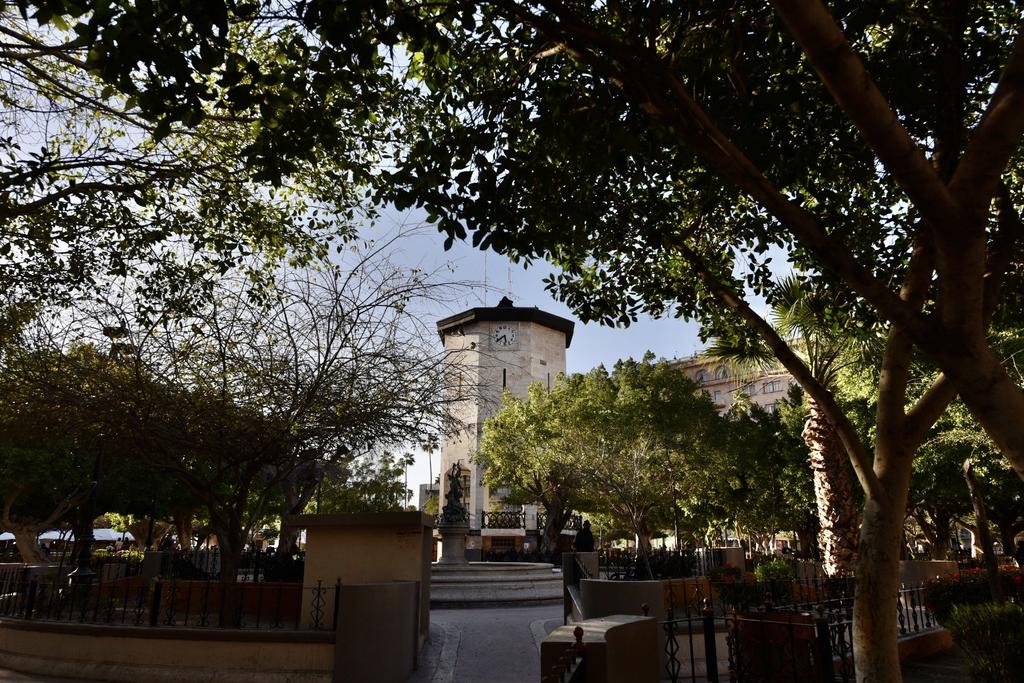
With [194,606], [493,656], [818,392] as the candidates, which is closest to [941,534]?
[493,656]

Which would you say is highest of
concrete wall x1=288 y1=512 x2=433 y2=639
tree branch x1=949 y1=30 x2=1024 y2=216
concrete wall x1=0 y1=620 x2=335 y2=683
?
tree branch x1=949 y1=30 x2=1024 y2=216

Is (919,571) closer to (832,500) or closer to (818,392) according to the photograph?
(832,500)

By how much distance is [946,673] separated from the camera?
923 centimetres

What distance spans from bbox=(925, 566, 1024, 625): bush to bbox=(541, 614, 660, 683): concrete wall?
26.8ft

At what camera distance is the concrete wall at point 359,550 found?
983cm

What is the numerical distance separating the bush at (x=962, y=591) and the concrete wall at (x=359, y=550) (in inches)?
356

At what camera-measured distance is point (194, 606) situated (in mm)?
11320

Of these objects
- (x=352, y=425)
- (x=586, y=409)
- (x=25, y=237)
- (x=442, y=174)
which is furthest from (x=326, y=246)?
(x=586, y=409)

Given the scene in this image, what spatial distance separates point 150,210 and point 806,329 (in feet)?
43.7

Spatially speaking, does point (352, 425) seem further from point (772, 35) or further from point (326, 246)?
point (772, 35)

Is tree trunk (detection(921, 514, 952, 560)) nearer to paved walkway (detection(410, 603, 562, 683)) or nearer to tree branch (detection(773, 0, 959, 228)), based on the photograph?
paved walkway (detection(410, 603, 562, 683))

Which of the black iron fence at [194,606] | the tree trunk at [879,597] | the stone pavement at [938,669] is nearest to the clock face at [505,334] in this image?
the black iron fence at [194,606]

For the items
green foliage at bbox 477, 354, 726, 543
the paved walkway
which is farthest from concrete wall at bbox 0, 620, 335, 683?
green foliage at bbox 477, 354, 726, 543

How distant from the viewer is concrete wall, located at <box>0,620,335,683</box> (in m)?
8.26
